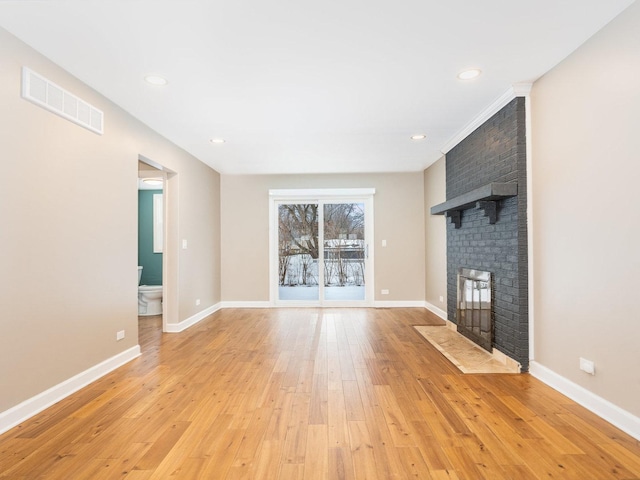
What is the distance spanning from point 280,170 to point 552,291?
454cm

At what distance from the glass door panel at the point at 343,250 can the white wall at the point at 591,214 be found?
12.0 feet

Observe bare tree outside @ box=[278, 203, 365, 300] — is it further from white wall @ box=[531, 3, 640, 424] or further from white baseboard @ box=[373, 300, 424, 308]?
white wall @ box=[531, 3, 640, 424]

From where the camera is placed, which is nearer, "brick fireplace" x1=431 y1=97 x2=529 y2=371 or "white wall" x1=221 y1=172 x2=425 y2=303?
"brick fireplace" x1=431 y1=97 x2=529 y2=371

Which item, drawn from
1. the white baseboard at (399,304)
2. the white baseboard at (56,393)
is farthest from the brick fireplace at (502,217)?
the white baseboard at (56,393)

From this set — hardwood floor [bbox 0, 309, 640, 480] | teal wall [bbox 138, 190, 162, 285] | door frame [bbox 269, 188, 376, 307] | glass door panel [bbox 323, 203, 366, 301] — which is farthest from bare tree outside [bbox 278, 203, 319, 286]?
hardwood floor [bbox 0, 309, 640, 480]

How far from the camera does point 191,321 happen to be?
4.98 m

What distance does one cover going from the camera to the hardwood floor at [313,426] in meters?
1.72

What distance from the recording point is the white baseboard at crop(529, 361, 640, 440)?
1987 millimetres

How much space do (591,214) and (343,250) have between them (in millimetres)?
4336

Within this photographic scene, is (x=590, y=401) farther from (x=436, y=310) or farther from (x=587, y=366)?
(x=436, y=310)

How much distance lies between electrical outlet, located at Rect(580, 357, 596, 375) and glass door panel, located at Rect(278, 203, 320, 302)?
443cm

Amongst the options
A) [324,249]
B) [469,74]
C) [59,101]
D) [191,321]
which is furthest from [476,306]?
[59,101]

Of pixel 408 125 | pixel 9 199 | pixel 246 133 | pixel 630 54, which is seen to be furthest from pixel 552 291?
pixel 9 199

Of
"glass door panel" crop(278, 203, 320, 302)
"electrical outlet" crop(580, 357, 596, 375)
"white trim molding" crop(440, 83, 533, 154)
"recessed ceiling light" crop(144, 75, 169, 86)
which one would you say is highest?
"recessed ceiling light" crop(144, 75, 169, 86)
